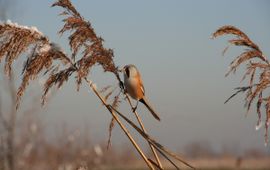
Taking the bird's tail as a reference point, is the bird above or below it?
above

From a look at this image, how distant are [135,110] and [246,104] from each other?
755mm

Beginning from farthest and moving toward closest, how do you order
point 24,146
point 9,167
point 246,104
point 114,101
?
1. point 24,146
2. point 9,167
3. point 114,101
4. point 246,104

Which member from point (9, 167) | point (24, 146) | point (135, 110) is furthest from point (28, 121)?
point (135, 110)

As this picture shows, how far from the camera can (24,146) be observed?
18922 millimetres

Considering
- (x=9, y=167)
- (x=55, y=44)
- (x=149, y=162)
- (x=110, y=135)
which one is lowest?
(x=149, y=162)

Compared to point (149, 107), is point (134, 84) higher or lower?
higher

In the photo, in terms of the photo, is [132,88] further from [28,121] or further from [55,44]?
[28,121]

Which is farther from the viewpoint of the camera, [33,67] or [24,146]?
[24,146]

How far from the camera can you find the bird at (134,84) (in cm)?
345

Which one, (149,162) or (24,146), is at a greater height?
(24,146)

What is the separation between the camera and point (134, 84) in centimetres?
345

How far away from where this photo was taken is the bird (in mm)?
3447

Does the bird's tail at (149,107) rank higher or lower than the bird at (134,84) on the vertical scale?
lower

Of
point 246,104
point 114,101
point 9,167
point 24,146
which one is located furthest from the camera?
point 24,146
